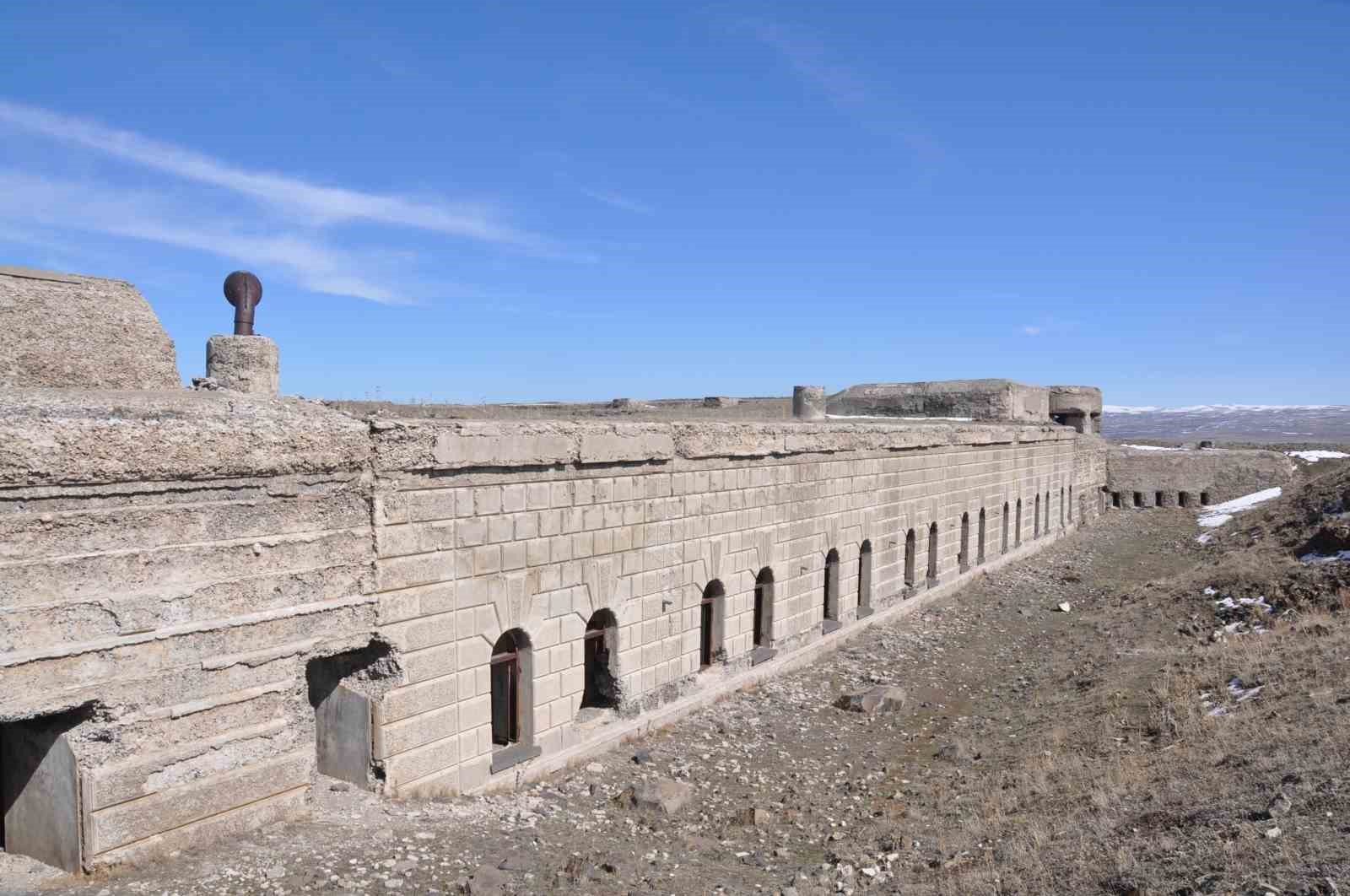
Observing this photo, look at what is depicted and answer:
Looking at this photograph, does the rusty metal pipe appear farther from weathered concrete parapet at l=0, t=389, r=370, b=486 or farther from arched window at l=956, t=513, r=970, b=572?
arched window at l=956, t=513, r=970, b=572

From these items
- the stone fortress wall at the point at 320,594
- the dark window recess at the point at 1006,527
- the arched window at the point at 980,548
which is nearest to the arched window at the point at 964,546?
the arched window at the point at 980,548

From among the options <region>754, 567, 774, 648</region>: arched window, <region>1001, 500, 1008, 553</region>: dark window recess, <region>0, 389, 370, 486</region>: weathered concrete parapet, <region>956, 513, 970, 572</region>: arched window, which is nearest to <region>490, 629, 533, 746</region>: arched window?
<region>0, 389, 370, 486</region>: weathered concrete parapet

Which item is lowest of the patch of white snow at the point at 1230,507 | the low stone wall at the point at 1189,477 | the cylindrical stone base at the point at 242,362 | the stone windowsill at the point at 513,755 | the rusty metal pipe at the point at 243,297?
the stone windowsill at the point at 513,755

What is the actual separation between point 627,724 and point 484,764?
6.76 feet

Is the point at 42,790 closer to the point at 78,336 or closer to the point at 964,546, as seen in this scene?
the point at 78,336

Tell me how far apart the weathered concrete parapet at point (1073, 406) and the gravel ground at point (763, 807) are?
19712 millimetres

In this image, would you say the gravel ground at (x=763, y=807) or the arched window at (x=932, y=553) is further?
the arched window at (x=932, y=553)

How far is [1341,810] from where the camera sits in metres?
6.23

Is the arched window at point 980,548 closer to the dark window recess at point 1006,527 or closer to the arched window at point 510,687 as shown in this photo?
the dark window recess at point 1006,527

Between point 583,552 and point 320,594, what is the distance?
2.96 metres

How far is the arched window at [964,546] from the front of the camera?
19953 millimetres

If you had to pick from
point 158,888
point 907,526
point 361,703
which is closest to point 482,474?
point 361,703

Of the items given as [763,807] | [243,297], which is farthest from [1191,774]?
[243,297]

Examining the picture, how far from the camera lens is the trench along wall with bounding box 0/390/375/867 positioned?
5.34 meters
